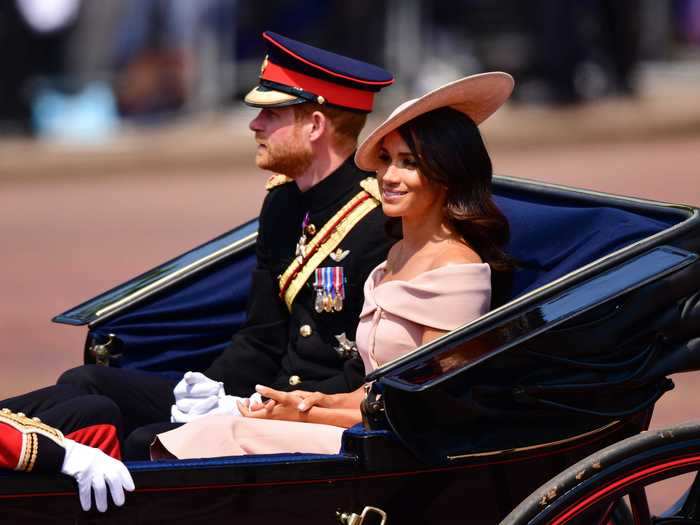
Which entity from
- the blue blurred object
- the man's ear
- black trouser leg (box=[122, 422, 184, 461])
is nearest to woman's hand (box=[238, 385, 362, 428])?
black trouser leg (box=[122, 422, 184, 461])

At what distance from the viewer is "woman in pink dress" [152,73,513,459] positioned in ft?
10.2

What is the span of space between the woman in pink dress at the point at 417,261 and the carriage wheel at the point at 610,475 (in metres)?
0.41

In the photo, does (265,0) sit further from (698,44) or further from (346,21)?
(698,44)

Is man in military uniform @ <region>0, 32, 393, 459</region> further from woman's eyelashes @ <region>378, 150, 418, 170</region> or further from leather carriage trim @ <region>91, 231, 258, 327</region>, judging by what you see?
woman's eyelashes @ <region>378, 150, 418, 170</region>

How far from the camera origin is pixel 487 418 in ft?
9.58

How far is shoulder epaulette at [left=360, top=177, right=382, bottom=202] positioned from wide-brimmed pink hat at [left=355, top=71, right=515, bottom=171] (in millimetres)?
255

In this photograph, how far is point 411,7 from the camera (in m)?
16.6

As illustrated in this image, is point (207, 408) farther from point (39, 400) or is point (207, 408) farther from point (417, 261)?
point (417, 261)

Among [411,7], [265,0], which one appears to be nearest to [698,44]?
[411,7]

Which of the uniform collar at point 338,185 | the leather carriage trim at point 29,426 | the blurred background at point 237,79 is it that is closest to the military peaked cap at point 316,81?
the uniform collar at point 338,185

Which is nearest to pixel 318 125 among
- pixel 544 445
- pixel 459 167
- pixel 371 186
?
pixel 371 186

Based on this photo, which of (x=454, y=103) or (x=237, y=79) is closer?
(x=454, y=103)

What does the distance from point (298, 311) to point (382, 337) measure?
56 centimetres

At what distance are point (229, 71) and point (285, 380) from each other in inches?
507
